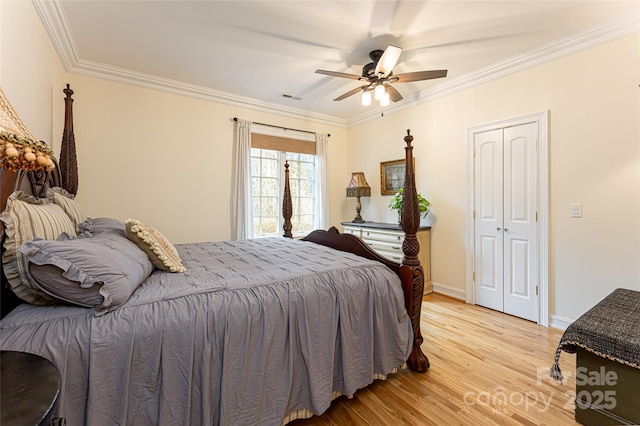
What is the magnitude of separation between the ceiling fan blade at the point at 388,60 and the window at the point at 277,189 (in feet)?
7.42

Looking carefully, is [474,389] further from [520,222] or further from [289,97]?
[289,97]

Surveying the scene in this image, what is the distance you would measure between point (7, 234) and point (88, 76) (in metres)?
2.91

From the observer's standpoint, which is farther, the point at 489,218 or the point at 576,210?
the point at 489,218

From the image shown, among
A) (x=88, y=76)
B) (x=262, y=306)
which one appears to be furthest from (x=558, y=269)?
(x=88, y=76)

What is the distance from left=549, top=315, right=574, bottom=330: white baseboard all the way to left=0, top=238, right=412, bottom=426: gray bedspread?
190cm

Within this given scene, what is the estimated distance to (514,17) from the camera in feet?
7.82

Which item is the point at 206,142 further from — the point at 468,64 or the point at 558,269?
the point at 558,269

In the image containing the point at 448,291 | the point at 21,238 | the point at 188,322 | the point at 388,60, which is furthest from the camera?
the point at 448,291

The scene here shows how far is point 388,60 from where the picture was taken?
8.21 ft

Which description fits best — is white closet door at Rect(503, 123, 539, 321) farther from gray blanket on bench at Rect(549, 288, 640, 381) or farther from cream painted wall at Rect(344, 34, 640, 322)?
gray blanket on bench at Rect(549, 288, 640, 381)

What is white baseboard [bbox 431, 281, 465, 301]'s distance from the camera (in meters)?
3.68

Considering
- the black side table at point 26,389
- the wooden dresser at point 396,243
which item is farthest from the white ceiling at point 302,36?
the black side table at point 26,389

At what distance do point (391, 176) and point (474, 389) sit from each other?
10.3 feet

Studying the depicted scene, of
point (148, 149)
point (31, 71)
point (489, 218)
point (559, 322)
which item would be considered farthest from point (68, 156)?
point (559, 322)
